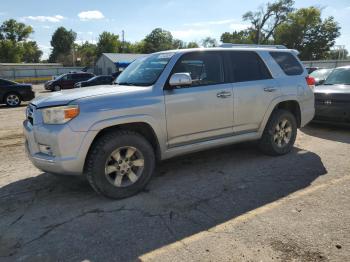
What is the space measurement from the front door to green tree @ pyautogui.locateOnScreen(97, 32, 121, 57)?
85932 mm

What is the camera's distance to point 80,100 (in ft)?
→ 12.8

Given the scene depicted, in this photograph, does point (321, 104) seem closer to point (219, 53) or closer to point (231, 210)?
point (219, 53)

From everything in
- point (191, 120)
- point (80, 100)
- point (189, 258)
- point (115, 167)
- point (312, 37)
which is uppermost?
point (312, 37)

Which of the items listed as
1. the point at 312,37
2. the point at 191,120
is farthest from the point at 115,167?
the point at 312,37

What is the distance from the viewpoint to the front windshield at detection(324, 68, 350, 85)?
8.99 metres

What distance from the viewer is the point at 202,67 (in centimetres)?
498

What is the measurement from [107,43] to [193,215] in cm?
8813

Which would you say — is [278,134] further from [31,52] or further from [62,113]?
[31,52]

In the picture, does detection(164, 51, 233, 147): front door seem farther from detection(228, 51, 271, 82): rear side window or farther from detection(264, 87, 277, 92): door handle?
detection(264, 87, 277, 92): door handle

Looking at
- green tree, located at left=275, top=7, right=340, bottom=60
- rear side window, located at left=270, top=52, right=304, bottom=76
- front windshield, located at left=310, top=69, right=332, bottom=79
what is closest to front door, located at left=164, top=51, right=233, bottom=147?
rear side window, located at left=270, top=52, right=304, bottom=76

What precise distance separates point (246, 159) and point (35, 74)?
53.5 m

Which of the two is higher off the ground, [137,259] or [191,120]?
[191,120]

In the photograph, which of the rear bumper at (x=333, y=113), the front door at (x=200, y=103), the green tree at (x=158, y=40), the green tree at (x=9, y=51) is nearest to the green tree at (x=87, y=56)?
the green tree at (x=158, y=40)

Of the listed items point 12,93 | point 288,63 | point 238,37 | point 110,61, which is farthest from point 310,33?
point 288,63
